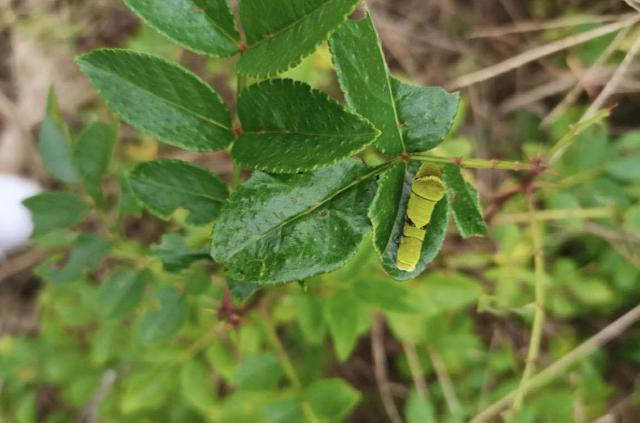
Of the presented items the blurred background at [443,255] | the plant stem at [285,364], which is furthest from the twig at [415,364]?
the plant stem at [285,364]

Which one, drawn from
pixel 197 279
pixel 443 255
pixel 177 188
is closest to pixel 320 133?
pixel 177 188

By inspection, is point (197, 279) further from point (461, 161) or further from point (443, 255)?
point (443, 255)

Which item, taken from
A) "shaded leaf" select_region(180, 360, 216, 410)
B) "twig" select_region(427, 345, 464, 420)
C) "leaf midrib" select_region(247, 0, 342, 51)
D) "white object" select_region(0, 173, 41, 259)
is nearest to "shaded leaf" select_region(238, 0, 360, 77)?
"leaf midrib" select_region(247, 0, 342, 51)

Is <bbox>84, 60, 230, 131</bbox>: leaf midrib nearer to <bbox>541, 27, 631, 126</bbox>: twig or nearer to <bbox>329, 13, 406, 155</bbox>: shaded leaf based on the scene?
<bbox>329, 13, 406, 155</bbox>: shaded leaf

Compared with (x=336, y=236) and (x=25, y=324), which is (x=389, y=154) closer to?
(x=336, y=236)

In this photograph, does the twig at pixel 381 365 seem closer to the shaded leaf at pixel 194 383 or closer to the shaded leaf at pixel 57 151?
the shaded leaf at pixel 194 383

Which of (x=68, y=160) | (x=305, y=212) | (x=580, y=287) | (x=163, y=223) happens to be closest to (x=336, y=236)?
(x=305, y=212)
